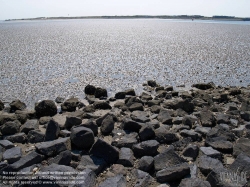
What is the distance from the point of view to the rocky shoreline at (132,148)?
4984mm

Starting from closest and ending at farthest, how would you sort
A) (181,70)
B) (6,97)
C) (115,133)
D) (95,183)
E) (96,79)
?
(95,183)
(115,133)
(6,97)
(96,79)
(181,70)

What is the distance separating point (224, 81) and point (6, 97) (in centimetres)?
1121

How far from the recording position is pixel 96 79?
1482cm

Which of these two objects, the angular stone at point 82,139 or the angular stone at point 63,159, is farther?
the angular stone at point 82,139

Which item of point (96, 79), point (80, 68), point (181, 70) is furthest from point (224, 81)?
point (80, 68)

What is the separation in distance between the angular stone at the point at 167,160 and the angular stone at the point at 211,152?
0.82 m

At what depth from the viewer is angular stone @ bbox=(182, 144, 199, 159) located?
5914mm

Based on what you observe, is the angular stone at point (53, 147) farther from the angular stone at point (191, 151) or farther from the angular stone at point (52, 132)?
the angular stone at point (191, 151)

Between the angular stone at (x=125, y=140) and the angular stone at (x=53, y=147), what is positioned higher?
the angular stone at (x=53, y=147)

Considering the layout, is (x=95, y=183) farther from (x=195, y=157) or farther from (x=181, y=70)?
(x=181, y=70)

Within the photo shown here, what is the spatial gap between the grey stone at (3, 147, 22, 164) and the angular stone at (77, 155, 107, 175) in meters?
1.46

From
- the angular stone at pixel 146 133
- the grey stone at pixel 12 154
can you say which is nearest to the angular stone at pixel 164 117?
the angular stone at pixel 146 133

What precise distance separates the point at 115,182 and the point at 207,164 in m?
1.95

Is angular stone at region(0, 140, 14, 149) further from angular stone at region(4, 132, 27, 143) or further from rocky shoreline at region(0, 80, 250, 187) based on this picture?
angular stone at region(4, 132, 27, 143)
